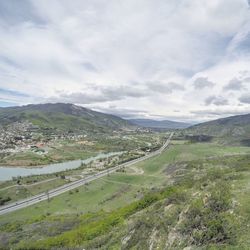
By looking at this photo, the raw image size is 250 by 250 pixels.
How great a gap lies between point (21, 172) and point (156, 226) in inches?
5017

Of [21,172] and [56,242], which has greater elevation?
[56,242]

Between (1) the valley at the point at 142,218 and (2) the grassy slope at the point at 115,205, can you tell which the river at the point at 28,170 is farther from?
(1) the valley at the point at 142,218

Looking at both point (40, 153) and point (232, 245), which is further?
point (40, 153)

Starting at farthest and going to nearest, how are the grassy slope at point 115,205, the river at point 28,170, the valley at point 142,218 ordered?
the river at point 28,170, the grassy slope at point 115,205, the valley at point 142,218

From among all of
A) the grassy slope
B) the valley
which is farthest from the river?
the valley

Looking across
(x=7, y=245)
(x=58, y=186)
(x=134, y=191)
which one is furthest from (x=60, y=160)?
(x=7, y=245)

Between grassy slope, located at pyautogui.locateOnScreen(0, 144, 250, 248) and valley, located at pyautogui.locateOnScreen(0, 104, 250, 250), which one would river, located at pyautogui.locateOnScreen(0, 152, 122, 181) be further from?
valley, located at pyautogui.locateOnScreen(0, 104, 250, 250)

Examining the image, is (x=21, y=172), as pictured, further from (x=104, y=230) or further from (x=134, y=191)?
(x=104, y=230)

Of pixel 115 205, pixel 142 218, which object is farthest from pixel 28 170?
pixel 142 218

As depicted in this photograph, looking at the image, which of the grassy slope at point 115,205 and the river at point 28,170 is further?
the river at point 28,170

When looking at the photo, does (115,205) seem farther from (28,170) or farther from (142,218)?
(28,170)

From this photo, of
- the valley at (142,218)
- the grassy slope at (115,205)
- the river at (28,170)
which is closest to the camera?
the valley at (142,218)

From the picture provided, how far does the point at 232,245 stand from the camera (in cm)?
1972

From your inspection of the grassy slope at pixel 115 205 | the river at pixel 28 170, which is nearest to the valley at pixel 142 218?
the grassy slope at pixel 115 205
